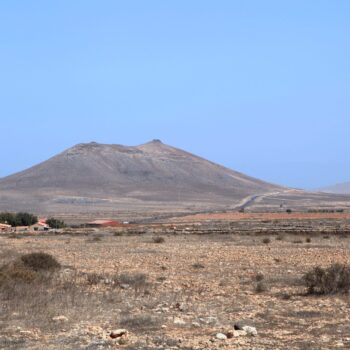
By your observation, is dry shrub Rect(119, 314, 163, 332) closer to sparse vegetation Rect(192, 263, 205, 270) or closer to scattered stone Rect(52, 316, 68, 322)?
scattered stone Rect(52, 316, 68, 322)

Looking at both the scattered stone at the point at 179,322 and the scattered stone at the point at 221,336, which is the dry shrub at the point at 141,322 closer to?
the scattered stone at the point at 179,322

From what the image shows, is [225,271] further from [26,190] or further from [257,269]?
[26,190]

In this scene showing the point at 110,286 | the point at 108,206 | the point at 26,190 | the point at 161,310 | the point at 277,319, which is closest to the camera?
the point at 277,319

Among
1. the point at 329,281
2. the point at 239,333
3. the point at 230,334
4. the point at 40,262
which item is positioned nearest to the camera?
the point at 230,334

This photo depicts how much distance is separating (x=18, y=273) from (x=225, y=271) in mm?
7029

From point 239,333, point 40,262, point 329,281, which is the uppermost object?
point 40,262

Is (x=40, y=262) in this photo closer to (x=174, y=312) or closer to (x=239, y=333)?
(x=174, y=312)

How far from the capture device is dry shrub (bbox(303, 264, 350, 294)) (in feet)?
50.1

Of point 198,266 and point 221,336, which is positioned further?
point 198,266

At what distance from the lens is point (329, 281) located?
50.4ft

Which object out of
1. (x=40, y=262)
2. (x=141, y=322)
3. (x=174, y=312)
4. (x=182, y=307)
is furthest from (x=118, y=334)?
(x=40, y=262)

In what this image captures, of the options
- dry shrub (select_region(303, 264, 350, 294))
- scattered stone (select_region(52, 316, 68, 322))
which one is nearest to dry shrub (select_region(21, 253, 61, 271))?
dry shrub (select_region(303, 264, 350, 294))

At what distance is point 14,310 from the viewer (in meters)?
12.8

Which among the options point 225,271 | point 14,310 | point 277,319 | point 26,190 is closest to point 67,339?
point 14,310
